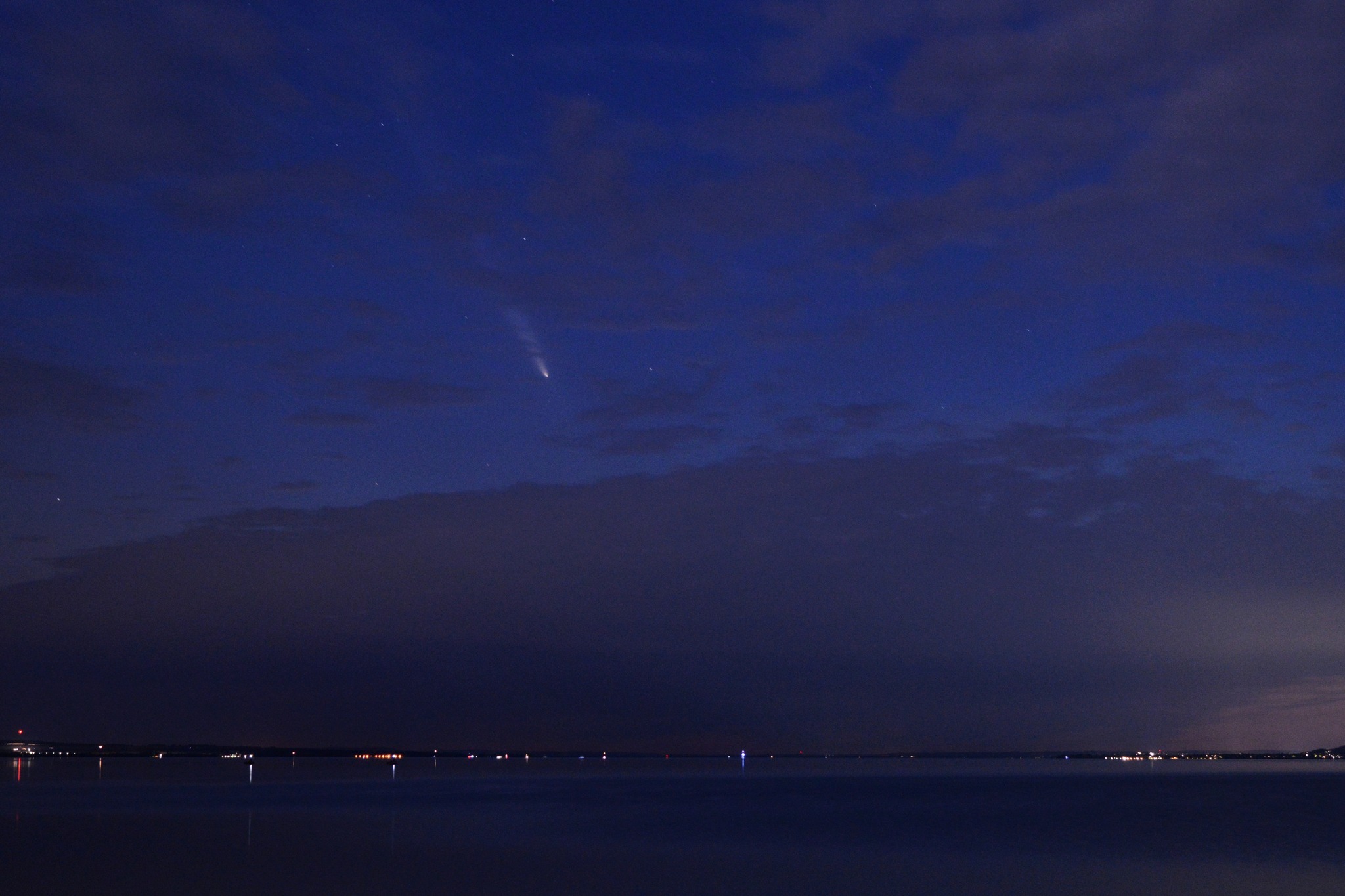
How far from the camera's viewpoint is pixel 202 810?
57.2 m

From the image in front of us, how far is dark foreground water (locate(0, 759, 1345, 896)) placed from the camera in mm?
30172

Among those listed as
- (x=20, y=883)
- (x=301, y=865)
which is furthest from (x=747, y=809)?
(x=20, y=883)

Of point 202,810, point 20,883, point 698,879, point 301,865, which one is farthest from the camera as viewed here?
point 202,810

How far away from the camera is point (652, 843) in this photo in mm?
41812

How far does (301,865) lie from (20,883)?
7.34 metres

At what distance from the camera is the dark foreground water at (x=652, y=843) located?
3017 cm

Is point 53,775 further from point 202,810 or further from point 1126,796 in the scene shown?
point 1126,796

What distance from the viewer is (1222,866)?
119 feet

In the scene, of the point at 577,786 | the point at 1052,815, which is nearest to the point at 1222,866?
the point at 1052,815

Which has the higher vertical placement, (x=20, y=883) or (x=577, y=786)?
(x=20, y=883)

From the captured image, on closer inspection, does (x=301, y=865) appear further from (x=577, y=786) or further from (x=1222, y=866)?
(x=577, y=786)

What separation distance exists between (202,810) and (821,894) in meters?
40.1

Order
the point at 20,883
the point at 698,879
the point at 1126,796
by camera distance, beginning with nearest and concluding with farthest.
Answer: the point at 20,883 < the point at 698,879 < the point at 1126,796

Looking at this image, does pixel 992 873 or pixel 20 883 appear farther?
pixel 992 873
